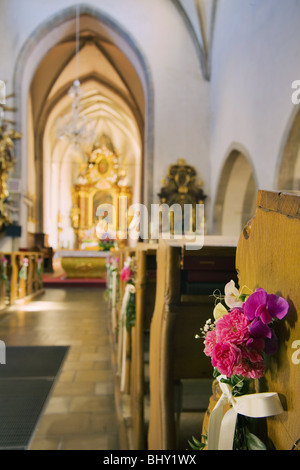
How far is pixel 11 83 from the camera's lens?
1039 cm

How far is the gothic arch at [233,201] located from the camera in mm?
9703

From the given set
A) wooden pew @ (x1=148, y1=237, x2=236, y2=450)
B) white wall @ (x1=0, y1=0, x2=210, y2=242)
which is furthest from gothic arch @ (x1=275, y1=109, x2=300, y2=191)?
wooden pew @ (x1=148, y1=237, x2=236, y2=450)

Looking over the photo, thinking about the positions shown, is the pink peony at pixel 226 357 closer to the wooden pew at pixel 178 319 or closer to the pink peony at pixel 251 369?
the pink peony at pixel 251 369

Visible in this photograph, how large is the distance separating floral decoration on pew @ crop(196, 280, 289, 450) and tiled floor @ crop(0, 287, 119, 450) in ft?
6.50

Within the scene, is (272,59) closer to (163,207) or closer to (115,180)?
(163,207)

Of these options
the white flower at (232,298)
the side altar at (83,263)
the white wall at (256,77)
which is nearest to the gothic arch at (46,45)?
the white wall at (256,77)

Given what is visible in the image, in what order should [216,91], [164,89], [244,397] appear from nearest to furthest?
[244,397] → [216,91] → [164,89]

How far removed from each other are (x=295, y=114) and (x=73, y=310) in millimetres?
4601

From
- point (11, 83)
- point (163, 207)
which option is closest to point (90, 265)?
point (163, 207)

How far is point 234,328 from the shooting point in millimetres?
756

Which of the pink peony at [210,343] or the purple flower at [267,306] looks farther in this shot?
the pink peony at [210,343]

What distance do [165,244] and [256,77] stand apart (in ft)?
20.1

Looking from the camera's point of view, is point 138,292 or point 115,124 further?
point 115,124

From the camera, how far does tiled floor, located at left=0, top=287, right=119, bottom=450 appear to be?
8.61 ft
